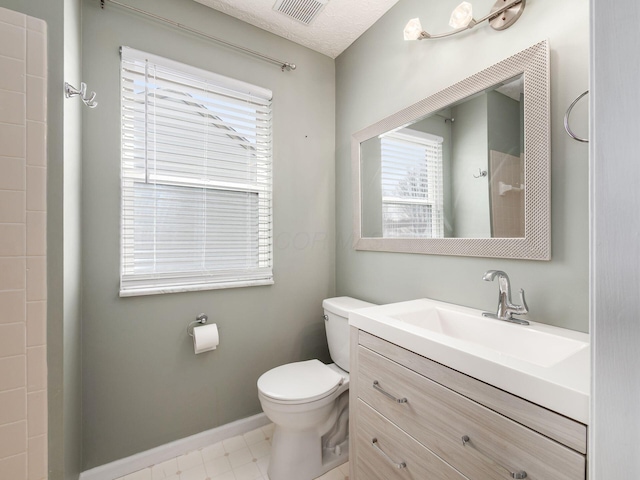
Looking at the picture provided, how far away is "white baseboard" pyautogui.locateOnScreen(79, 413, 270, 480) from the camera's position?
1.42 meters

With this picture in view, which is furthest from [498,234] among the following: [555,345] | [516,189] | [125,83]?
[125,83]

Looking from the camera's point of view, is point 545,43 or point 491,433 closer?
point 491,433

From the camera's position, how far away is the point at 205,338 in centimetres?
155

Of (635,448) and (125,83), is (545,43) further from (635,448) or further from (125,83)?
(125,83)

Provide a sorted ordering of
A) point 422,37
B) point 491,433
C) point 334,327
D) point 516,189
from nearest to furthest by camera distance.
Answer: point 491,433 < point 516,189 < point 422,37 < point 334,327

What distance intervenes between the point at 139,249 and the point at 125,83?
83 cm

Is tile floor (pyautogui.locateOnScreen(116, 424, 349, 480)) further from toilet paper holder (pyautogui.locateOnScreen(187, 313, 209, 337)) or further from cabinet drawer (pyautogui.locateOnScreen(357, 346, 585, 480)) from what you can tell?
cabinet drawer (pyautogui.locateOnScreen(357, 346, 585, 480))

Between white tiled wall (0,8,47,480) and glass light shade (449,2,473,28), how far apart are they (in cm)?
155

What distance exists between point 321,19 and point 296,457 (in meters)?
2.37

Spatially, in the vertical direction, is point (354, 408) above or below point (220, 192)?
below

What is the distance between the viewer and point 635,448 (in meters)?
0.33

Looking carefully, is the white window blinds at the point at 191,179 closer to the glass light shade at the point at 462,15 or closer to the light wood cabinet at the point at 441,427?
the light wood cabinet at the point at 441,427

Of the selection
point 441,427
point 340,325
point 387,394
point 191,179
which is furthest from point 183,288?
point 441,427

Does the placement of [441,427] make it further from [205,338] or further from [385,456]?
[205,338]
